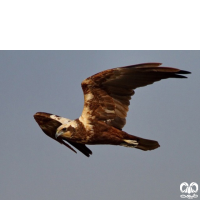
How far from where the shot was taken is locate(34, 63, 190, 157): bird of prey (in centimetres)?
1255

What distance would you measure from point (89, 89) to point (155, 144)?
8.53ft

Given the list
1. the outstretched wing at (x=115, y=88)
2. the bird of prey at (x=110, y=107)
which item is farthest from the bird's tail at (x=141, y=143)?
the outstretched wing at (x=115, y=88)

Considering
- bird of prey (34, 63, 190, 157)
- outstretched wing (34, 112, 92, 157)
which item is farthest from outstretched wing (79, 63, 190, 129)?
outstretched wing (34, 112, 92, 157)

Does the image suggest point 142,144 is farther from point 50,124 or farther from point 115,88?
point 50,124

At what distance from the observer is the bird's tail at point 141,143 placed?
13.4 meters

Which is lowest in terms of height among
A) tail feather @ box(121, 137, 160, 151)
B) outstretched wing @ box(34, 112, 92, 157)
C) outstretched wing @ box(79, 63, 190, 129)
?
tail feather @ box(121, 137, 160, 151)

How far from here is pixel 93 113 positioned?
1315 cm

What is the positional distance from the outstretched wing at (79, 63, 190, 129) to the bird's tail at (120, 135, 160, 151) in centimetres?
49

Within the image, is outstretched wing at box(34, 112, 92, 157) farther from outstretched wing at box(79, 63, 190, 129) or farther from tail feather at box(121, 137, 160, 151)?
tail feather at box(121, 137, 160, 151)

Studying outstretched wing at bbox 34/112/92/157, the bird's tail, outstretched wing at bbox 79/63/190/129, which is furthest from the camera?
outstretched wing at bbox 34/112/92/157

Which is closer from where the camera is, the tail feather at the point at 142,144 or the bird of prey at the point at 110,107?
the bird of prey at the point at 110,107

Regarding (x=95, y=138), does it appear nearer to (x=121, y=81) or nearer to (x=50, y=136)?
(x=121, y=81)

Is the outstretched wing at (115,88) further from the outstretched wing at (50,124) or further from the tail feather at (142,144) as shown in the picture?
the outstretched wing at (50,124)

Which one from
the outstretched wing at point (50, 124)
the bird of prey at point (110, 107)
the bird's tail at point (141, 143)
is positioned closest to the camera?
the bird of prey at point (110, 107)
